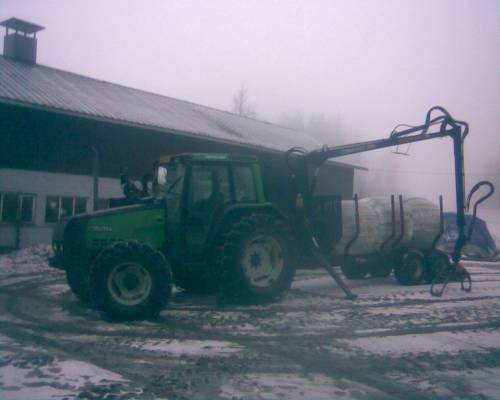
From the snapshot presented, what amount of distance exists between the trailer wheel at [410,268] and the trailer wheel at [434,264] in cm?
20

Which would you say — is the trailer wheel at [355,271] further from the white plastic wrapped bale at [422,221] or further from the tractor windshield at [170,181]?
the tractor windshield at [170,181]

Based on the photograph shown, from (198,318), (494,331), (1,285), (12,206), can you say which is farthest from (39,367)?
(12,206)

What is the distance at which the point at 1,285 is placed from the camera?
410 inches

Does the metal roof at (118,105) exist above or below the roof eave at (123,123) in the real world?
above

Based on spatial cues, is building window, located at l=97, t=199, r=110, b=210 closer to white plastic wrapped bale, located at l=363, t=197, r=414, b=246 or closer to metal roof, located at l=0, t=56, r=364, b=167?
metal roof, located at l=0, t=56, r=364, b=167

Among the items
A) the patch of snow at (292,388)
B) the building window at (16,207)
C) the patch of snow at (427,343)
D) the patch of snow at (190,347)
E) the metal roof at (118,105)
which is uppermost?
the metal roof at (118,105)

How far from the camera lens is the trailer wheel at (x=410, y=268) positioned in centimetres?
1107

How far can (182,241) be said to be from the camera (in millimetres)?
7730

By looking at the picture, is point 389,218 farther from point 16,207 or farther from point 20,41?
→ point 20,41

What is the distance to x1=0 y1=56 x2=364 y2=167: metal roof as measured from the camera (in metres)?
16.6

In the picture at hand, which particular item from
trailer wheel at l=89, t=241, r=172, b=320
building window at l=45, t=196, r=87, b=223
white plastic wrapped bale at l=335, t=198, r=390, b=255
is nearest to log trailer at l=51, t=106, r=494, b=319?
trailer wheel at l=89, t=241, r=172, b=320

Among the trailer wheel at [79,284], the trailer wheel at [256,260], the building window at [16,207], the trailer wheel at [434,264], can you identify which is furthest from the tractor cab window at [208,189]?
the building window at [16,207]

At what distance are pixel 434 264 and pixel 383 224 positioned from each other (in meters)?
1.60

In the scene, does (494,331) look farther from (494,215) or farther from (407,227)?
(494,215)
